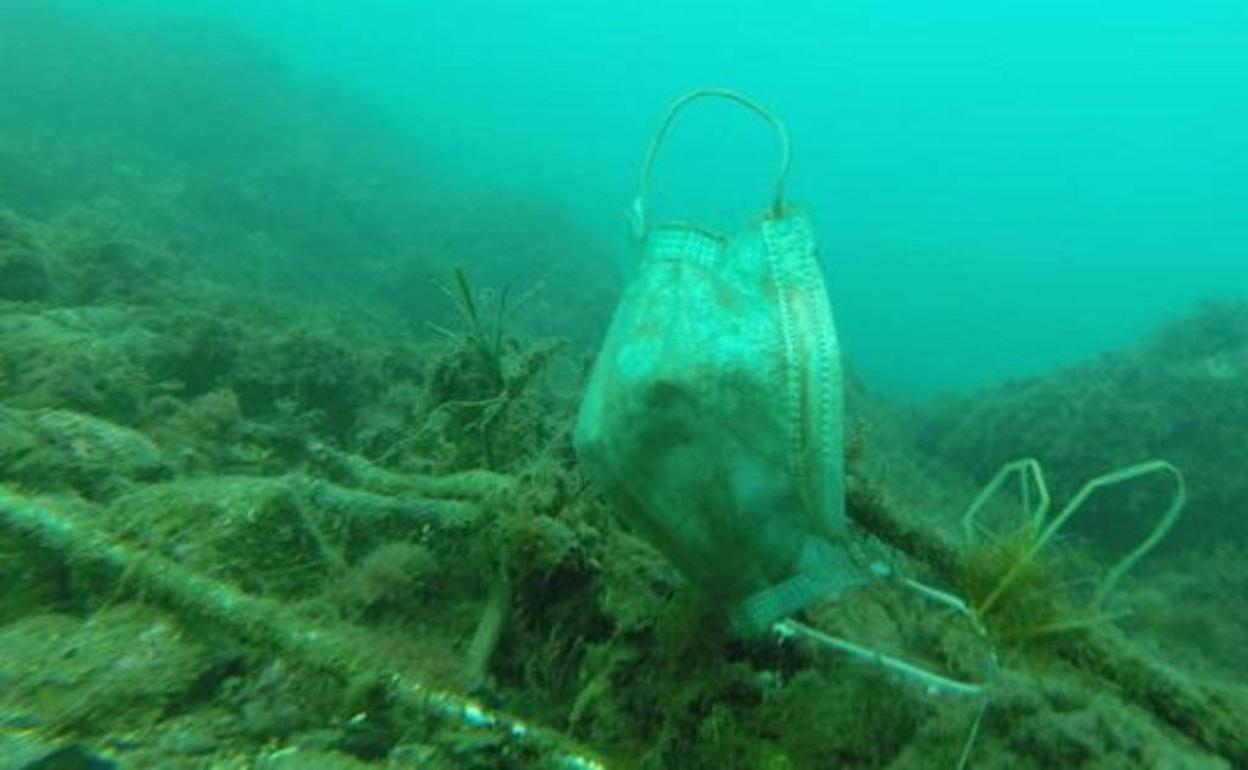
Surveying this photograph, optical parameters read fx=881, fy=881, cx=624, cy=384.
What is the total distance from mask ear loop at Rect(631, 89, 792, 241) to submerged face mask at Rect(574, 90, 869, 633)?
17cm

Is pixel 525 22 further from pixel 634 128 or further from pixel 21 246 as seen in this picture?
pixel 21 246

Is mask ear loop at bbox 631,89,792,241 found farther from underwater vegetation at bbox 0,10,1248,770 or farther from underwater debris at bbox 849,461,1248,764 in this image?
underwater debris at bbox 849,461,1248,764

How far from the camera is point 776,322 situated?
2174mm

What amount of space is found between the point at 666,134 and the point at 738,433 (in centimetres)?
108

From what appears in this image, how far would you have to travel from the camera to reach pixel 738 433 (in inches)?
83.7

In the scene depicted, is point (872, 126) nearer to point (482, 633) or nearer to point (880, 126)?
point (880, 126)

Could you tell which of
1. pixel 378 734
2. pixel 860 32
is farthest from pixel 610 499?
pixel 860 32

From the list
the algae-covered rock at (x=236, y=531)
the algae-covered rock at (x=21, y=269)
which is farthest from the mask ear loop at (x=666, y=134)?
the algae-covered rock at (x=21, y=269)

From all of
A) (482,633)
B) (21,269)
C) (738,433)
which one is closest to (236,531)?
(482,633)

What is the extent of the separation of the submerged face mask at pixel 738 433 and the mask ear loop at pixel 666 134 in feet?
0.57

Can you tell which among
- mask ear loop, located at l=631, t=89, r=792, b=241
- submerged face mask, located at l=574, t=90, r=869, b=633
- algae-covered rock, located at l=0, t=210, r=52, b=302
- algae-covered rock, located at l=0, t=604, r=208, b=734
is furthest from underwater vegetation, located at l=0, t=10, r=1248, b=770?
algae-covered rock, located at l=0, t=210, r=52, b=302

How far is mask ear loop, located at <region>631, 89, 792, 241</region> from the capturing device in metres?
2.35

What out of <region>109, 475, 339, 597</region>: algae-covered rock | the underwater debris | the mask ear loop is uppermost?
the mask ear loop

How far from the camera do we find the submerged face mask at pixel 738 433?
2121 millimetres
